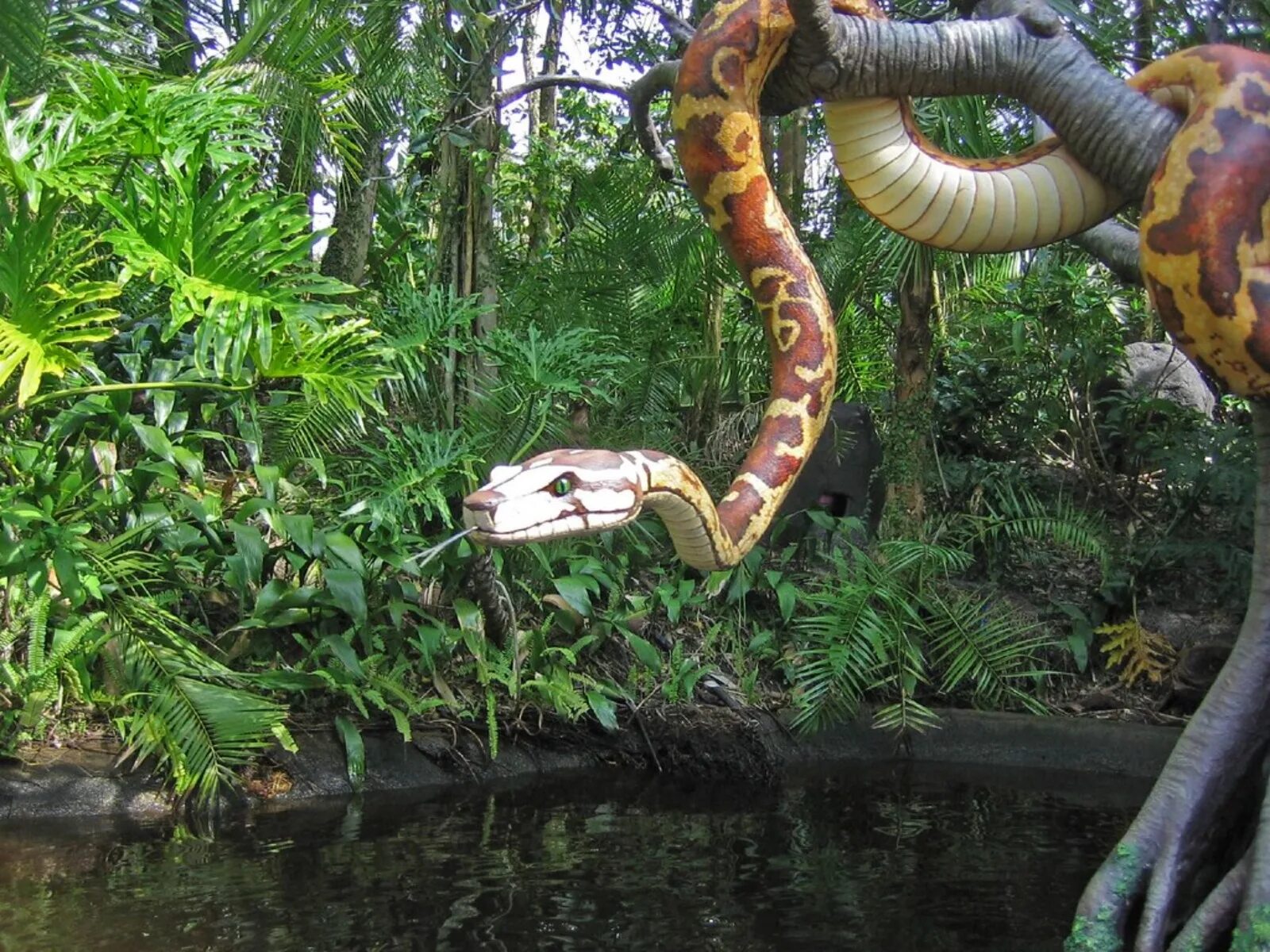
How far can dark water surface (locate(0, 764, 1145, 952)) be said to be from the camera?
145 inches

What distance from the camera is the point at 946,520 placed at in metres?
7.48

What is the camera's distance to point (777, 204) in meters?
3.14

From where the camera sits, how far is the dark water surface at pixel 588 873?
3.69 meters

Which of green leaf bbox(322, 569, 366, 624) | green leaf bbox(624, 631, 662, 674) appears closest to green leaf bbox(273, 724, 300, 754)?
green leaf bbox(322, 569, 366, 624)

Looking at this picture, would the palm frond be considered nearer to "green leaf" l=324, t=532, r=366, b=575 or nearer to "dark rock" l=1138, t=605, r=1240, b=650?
"green leaf" l=324, t=532, r=366, b=575

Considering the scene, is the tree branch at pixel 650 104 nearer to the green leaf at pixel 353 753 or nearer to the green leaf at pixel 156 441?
the green leaf at pixel 156 441

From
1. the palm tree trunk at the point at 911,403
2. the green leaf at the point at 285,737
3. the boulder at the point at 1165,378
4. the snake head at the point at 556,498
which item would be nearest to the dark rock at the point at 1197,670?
the palm tree trunk at the point at 911,403

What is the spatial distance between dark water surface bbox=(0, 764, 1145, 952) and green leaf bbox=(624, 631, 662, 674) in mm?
795

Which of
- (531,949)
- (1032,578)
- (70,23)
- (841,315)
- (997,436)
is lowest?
(531,949)

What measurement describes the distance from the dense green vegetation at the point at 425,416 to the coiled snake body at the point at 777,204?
135 centimetres

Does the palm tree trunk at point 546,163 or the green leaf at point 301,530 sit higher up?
the palm tree trunk at point 546,163

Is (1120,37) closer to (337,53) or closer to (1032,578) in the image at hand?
(1032,578)

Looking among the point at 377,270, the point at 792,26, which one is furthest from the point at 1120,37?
the point at 377,270

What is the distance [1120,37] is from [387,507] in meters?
4.01
